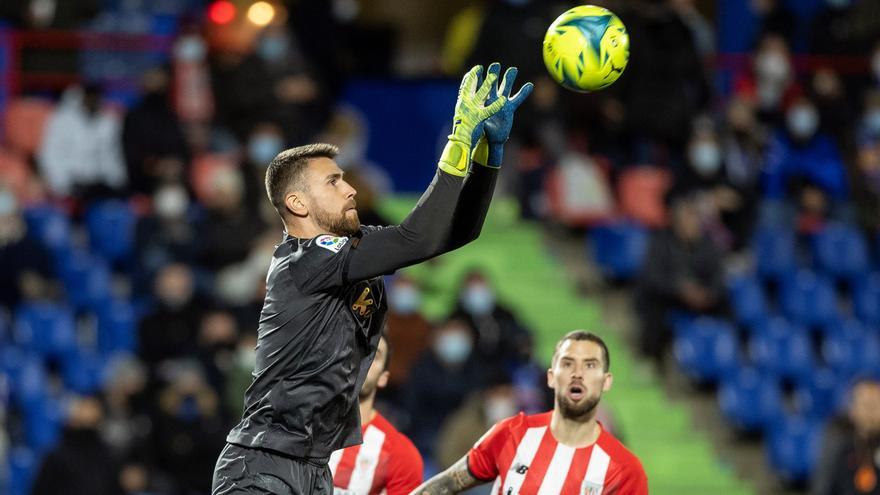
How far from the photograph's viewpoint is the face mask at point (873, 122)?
49.3 ft

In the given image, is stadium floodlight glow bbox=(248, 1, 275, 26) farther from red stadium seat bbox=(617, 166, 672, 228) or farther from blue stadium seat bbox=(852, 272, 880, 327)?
blue stadium seat bbox=(852, 272, 880, 327)

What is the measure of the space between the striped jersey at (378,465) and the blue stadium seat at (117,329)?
5.85 meters

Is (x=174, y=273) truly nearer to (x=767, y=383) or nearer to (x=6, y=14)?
(x=6, y=14)

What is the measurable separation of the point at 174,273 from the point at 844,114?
6.93 m

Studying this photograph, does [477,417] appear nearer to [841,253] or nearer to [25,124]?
[841,253]

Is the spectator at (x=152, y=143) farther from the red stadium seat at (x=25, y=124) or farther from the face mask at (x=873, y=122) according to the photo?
the face mask at (x=873, y=122)

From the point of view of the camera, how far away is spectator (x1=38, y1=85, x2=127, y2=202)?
520 inches

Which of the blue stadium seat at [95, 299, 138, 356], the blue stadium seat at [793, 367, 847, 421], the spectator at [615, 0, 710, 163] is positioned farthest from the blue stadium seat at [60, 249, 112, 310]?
the blue stadium seat at [793, 367, 847, 421]

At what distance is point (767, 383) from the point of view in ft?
40.5

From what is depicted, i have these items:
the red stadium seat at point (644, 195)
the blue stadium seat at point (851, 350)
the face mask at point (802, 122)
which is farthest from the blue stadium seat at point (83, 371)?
the face mask at point (802, 122)

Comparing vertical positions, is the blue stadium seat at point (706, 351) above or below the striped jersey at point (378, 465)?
above

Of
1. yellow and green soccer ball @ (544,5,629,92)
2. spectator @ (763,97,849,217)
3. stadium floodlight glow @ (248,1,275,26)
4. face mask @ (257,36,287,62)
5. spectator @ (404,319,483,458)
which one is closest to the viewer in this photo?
yellow and green soccer ball @ (544,5,629,92)

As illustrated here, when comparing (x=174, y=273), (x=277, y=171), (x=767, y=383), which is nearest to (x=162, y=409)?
(x=174, y=273)

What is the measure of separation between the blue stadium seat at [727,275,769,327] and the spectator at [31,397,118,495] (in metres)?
5.47
